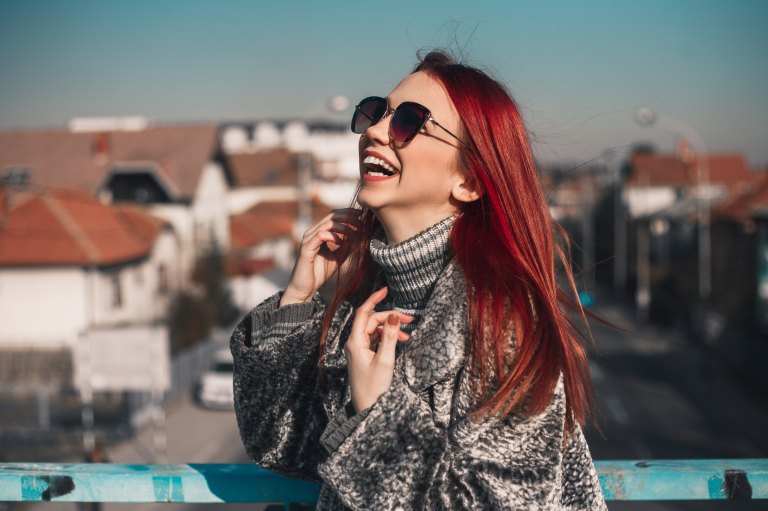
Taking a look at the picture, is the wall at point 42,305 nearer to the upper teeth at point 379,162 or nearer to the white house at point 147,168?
the white house at point 147,168

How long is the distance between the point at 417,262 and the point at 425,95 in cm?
37

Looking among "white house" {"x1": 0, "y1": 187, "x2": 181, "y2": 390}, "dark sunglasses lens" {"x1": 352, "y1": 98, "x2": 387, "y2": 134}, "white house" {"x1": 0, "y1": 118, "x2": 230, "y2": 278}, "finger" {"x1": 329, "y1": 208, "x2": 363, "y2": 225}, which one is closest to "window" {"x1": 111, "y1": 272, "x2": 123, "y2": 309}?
"white house" {"x1": 0, "y1": 187, "x2": 181, "y2": 390}

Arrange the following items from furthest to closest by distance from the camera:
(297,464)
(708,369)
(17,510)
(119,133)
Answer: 1. (119,133)
2. (708,369)
3. (17,510)
4. (297,464)

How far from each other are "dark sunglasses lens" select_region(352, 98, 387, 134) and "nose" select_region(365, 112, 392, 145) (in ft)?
0.08

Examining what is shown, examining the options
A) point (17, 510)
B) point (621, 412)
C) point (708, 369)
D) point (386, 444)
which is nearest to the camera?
point (386, 444)

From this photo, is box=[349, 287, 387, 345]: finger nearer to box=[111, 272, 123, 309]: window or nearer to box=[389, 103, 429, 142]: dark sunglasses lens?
box=[389, 103, 429, 142]: dark sunglasses lens

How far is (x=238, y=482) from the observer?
206cm

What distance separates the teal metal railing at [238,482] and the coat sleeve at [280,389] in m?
0.08

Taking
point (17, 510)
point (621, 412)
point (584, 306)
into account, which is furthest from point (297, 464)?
point (621, 412)

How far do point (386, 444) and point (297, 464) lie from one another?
458mm

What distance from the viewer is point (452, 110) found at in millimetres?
1883

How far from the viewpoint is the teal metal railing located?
6.65ft

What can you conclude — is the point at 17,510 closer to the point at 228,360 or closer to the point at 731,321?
the point at 228,360

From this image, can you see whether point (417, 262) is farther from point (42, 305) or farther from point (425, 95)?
point (42, 305)
